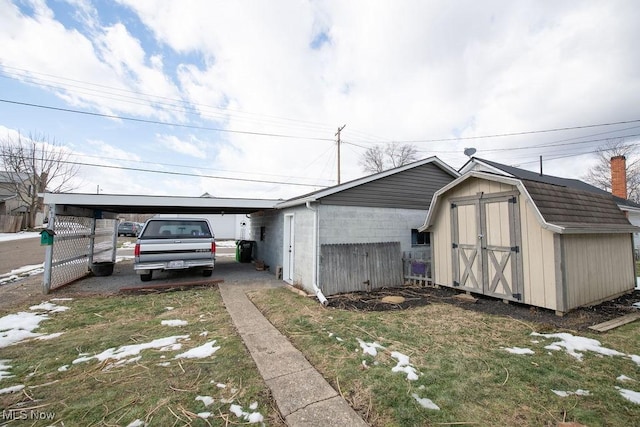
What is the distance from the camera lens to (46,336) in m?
4.23

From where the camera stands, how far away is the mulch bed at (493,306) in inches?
189

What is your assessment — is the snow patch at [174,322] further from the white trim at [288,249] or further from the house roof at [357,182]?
the house roof at [357,182]

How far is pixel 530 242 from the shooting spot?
5.43 metres

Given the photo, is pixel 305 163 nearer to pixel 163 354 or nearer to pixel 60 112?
pixel 60 112

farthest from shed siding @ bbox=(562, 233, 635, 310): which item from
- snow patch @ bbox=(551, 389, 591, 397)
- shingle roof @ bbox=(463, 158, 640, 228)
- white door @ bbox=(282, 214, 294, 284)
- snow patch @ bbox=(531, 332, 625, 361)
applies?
white door @ bbox=(282, 214, 294, 284)

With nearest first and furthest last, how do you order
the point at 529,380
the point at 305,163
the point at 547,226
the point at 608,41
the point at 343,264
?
the point at 529,380
the point at 547,226
the point at 343,264
the point at 608,41
the point at 305,163

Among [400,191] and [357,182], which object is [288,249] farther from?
[400,191]

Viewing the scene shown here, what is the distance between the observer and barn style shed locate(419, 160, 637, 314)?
5.12 metres

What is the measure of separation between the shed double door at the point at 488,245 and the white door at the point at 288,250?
4758 millimetres

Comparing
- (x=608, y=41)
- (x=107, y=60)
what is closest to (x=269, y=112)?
(x=107, y=60)

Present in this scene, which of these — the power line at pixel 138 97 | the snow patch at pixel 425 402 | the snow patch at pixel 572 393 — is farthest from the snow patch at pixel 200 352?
the power line at pixel 138 97

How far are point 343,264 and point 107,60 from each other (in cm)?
1139

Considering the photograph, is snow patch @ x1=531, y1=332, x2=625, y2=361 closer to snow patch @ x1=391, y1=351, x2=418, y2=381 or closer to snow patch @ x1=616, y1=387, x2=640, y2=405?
snow patch @ x1=616, y1=387, x2=640, y2=405

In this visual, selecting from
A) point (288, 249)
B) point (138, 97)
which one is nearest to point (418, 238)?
point (288, 249)
